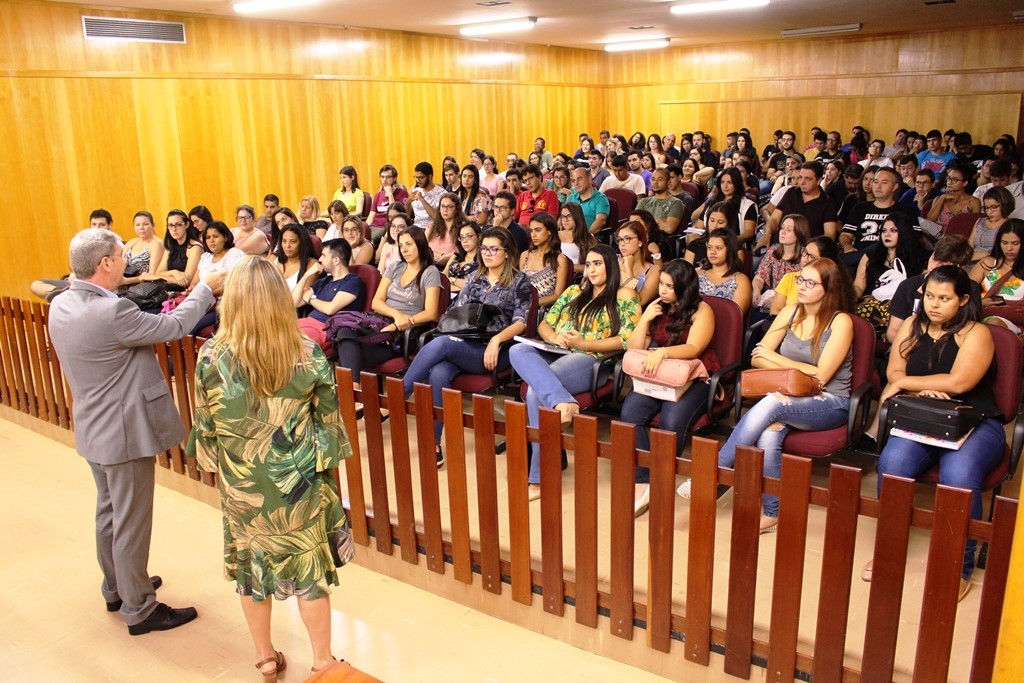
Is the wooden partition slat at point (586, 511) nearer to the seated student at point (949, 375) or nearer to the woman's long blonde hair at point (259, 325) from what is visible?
the woman's long blonde hair at point (259, 325)

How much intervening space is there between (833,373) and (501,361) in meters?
1.65

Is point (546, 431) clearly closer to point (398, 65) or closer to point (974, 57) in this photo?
point (398, 65)

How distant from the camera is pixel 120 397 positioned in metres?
2.88

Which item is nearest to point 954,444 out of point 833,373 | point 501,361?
point 833,373

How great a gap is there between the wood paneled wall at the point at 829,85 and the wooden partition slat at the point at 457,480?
12830 mm

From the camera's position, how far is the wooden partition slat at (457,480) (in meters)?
2.92

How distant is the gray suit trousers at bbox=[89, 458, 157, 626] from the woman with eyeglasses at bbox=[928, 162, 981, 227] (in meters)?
6.08

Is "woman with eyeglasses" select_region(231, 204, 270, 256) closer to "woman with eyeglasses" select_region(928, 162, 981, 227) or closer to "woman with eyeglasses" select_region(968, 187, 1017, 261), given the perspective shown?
"woman with eyeglasses" select_region(968, 187, 1017, 261)

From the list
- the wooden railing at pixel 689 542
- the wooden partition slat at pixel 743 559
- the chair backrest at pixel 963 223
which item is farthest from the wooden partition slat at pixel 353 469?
the chair backrest at pixel 963 223

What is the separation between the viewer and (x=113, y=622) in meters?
3.16

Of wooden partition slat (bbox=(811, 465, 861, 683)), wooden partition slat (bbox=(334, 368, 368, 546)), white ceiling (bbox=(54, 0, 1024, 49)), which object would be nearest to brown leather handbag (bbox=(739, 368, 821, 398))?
wooden partition slat (bbox=(811, 465, 861, 683))

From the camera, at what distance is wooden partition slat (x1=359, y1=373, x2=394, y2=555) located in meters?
3.18

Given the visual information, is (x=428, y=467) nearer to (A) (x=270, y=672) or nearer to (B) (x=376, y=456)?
(B) (x=376, y=456)

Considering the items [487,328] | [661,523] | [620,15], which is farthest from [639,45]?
[661,523]
